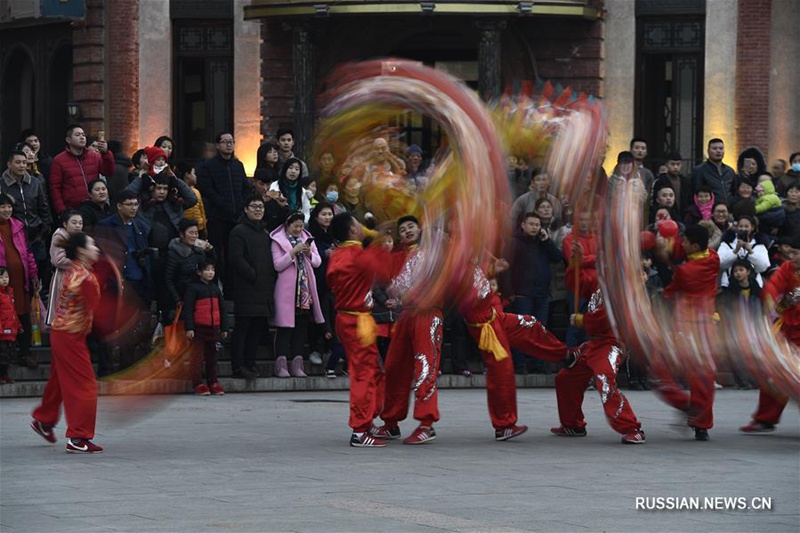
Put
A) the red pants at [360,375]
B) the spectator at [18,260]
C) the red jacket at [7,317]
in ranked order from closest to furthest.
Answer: the red pants at [360,375] < the red jacket at [7,317] < the spectator at [18,260]

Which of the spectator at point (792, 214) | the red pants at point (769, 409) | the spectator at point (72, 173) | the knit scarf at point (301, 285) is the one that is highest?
the spectator at point (72, 173)

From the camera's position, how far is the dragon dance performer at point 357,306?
43.2ft

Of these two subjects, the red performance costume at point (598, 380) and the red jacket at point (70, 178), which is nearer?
the red performance costume at point (598, 380)

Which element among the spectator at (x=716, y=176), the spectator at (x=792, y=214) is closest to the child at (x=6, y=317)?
the spectator at (x=716, y=176)

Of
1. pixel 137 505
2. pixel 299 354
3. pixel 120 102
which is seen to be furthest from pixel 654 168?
pixel 137 505

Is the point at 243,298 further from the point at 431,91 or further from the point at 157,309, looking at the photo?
the point at 431,91

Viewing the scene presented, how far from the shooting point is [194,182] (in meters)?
18.5

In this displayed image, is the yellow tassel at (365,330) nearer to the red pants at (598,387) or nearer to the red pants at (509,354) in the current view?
the red pants at (509,354)

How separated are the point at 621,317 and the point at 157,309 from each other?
5959 millimetres

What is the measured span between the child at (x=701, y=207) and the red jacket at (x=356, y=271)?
6.45m

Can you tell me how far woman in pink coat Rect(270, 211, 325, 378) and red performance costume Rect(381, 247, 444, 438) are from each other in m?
3.81

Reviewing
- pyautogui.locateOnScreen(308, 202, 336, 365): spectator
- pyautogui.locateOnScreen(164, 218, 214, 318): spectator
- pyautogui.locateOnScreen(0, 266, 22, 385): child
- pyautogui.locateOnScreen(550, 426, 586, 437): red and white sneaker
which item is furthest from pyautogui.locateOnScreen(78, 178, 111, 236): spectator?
pyautogui.locateOnScreen(550, 426, 586, 437): red and white sneaker

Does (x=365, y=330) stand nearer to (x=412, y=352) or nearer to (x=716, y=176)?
(x=412, y=352)

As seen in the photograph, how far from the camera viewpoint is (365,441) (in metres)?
13.1
